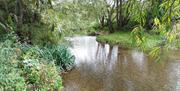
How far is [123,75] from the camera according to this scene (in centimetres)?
893

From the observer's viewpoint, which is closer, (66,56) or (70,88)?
(70,88)

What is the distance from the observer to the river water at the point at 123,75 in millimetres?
7555

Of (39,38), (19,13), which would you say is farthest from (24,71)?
(19,13)

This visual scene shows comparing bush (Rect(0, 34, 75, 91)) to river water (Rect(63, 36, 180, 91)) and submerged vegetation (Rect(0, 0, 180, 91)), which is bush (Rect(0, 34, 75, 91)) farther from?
river water (Rect(63, 36, 180, 91))

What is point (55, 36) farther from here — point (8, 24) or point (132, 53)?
point (132, 53)

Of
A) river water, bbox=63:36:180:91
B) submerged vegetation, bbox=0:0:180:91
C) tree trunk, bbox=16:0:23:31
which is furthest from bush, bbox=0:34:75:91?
tree trunk, bbox=16:0:23:31

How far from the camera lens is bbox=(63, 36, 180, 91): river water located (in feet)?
24.8

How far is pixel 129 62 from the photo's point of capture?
11.3 m

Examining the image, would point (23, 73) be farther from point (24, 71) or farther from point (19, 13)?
point (19, 13)

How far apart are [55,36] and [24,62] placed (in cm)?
331

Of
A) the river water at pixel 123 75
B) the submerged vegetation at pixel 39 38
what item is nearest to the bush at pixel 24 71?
the submerged vegetation at pixel 39 38

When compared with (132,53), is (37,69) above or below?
above

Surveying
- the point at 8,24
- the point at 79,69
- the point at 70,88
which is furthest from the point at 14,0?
the point at 70,88

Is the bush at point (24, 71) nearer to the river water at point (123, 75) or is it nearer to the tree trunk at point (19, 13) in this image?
the river water at point (123, 75)
